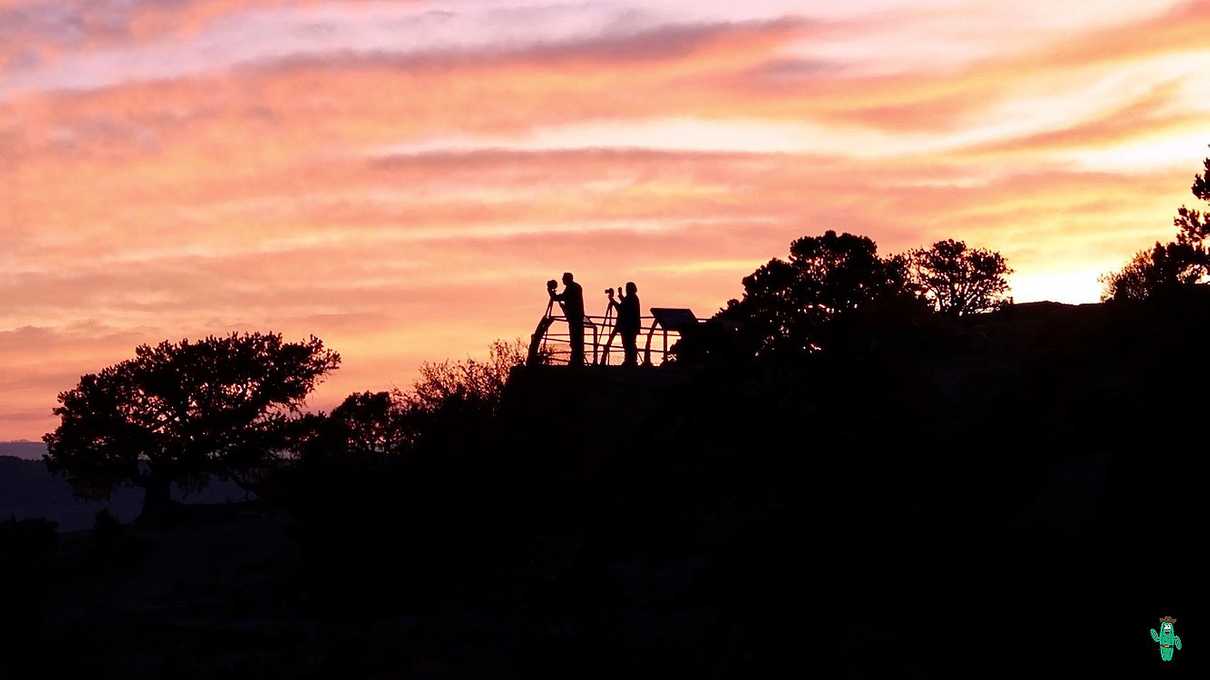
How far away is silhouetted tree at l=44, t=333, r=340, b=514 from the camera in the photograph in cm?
4666

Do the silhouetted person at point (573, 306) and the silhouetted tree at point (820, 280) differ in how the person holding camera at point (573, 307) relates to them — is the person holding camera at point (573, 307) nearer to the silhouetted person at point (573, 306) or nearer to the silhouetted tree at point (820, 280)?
the silhouetted person at point (573, 306)

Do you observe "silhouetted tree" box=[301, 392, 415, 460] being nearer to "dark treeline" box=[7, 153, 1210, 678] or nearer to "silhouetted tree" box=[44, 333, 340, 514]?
"dark treeline" box=[7, 153, 1210, 678]

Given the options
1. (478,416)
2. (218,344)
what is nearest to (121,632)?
(478,416)

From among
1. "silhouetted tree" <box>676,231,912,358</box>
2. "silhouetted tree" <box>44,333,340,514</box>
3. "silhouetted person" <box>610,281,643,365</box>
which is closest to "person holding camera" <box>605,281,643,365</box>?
"silhouetted person" <box>610,281,643,365</box>

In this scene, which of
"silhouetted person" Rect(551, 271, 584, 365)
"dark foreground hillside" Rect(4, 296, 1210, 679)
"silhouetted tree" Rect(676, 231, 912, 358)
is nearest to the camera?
"dark foreground hillside" Rect(4, 296, 1210, 679)

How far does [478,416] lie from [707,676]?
1331cm

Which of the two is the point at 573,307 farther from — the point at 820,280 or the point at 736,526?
the point at 820,280

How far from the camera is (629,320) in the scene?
99.9 feet

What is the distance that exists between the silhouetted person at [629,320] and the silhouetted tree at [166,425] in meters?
19.7

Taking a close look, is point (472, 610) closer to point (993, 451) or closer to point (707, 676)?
point (707, 676)

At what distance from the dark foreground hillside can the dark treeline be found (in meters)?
0.05

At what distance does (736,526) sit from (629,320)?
924 centimetres

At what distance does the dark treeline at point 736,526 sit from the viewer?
1664 centimetres

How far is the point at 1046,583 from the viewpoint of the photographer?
53.7 feet
